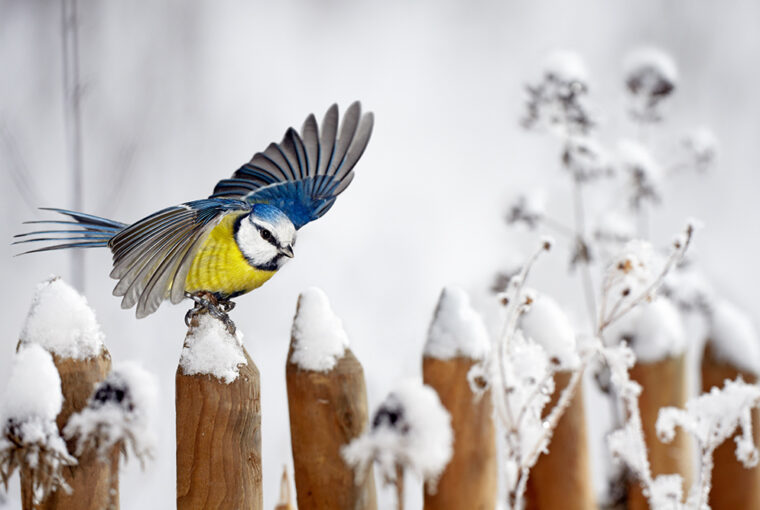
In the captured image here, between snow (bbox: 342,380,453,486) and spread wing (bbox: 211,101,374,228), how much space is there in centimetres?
27

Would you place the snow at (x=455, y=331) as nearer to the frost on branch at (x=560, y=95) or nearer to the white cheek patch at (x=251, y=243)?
the white cheek patch at (x=251, y=243)

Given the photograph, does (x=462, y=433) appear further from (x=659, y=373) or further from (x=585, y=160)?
(x=585, y=160)

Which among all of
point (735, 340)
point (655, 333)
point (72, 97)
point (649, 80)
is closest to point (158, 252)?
point (72, 97)

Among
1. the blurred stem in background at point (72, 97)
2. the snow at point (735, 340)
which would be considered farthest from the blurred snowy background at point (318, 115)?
the snow at point (735, 340)

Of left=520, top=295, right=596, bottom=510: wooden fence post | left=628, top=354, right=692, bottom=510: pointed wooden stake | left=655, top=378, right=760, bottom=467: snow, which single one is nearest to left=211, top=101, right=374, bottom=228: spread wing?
left=520, top=295, right=596, bottom=510: wooden fence post

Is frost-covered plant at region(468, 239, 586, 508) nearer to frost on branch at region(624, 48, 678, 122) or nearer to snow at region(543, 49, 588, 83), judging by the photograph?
snow at region(543, 49, 588, 83)

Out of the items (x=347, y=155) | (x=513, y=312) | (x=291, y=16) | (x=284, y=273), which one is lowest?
(x=513, y=312)

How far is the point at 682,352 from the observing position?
1.07m

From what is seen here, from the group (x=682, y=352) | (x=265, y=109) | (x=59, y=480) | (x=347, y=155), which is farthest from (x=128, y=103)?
(x=682, y=352)

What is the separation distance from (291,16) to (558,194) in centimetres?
77

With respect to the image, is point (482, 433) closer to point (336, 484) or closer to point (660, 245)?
point (336, 484)

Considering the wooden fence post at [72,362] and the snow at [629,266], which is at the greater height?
the snow at [629,266]

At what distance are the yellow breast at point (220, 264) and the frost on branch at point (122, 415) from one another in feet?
0.39

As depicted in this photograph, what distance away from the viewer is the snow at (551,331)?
88 cm
